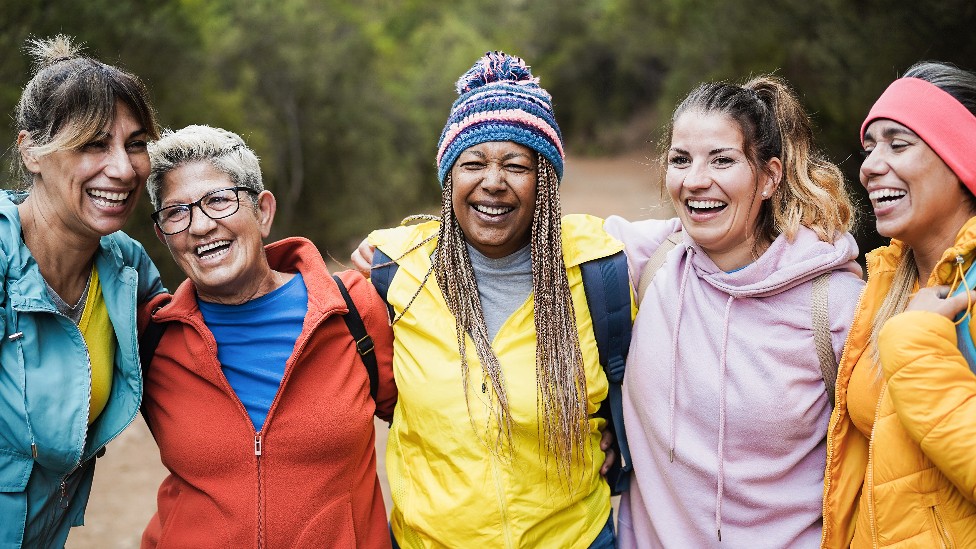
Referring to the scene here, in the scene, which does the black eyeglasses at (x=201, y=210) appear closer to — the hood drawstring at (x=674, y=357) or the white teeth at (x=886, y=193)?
the hood drawstring at (x=674, y=357)

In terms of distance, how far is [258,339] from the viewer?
3.01 m

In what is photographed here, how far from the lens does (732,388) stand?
9.21ft

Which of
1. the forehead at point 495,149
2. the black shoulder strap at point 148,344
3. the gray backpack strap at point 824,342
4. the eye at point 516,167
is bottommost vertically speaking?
the gray backpack strap at point 824,342

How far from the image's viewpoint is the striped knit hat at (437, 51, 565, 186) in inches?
114

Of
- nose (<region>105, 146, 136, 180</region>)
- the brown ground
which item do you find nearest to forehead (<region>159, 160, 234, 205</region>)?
nose (<region>105, 146, 136, 180</region>)

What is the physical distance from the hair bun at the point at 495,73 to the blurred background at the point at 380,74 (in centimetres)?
63

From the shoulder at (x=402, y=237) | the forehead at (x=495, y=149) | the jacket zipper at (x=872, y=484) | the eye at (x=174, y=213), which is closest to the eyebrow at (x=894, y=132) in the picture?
the jacket zipper at (x=872, y=484)

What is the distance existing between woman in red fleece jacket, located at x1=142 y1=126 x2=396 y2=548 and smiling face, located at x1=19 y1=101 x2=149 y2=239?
20 centimetres

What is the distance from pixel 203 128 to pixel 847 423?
94.7 inches

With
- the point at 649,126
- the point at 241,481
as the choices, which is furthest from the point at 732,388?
the point at 649,126

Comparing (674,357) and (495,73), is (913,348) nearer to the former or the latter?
(674,357)

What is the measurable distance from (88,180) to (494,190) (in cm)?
133

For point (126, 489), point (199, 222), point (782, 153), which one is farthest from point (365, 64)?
point (782, 153)

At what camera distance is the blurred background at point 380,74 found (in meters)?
8.86
